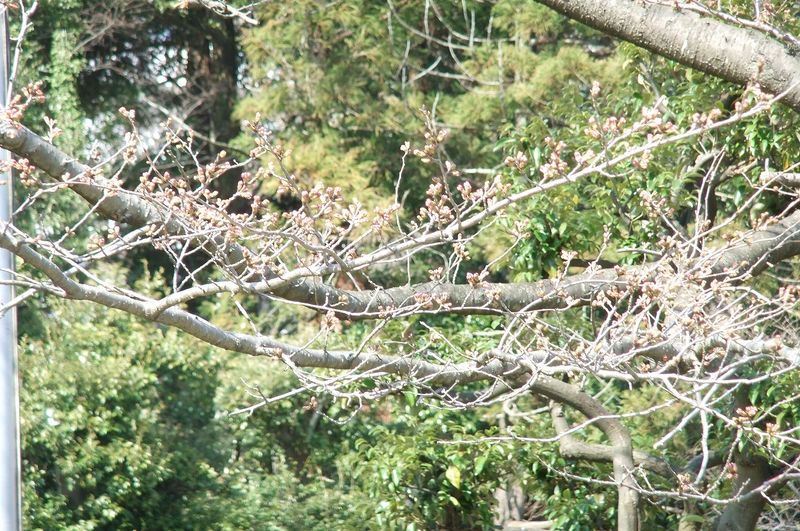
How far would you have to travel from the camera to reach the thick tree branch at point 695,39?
12.5 feet

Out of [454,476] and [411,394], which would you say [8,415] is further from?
[454,476]

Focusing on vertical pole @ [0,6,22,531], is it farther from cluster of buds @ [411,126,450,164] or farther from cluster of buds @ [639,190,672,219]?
cluster of buds @ [639,190,672,219]

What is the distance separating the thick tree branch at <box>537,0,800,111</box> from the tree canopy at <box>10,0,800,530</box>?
0.01 m

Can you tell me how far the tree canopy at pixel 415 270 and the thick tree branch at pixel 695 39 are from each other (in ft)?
0.04

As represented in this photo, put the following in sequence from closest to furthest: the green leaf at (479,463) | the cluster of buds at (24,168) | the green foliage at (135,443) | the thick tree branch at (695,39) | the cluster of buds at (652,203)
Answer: the cluster of buds at (24,168) < the thick tree branch at (695,39) < the cluster of buds at (652,203) < the green leaf at (479,463) < the green foliage at (135,443)

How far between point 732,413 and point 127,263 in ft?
31.2

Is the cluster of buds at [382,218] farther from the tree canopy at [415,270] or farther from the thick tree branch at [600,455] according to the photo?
the thick tree branch at [600,455]

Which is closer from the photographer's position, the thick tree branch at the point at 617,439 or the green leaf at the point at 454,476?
the thick tree branch at the point at 617,439

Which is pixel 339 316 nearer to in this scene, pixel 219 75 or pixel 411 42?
pixel 411 42

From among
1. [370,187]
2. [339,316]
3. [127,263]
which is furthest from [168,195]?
[127,263]

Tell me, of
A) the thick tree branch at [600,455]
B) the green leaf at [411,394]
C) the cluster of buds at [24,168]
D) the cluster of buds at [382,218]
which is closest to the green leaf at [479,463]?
the thick tree branch at [600,455]

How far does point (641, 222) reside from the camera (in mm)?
5332

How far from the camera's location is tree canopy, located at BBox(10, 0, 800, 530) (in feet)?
10.8

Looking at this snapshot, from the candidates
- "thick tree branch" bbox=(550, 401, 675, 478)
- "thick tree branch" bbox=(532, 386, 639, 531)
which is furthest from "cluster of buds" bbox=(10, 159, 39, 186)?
"thick tree branch" bbox=(550, 401, 675, 478)
